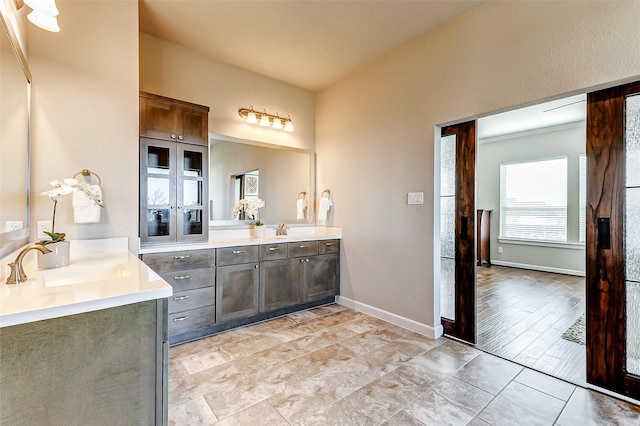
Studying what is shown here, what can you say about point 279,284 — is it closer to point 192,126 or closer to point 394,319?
point 394,319

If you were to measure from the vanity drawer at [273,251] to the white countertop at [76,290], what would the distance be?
4.76 ft

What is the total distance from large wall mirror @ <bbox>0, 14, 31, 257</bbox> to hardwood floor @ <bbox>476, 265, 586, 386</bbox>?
3389mm

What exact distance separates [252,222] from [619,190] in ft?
10.4

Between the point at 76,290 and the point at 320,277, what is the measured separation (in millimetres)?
2678

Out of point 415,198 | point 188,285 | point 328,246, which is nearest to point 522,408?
point 415,198

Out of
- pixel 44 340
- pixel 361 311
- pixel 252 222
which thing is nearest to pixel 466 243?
pixel 361 311

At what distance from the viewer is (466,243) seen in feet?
8.71

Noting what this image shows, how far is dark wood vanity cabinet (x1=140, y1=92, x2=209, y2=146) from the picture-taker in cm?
258

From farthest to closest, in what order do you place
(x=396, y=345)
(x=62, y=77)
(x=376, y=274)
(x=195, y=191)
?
(x=376, y=274), (x=195, y=191), (x=396, y=345), (x=62, y=77)

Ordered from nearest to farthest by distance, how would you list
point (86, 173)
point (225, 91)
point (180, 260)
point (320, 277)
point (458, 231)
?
point (86, 173), point (180, 260), point (458, 231), point (225, 91), point (320, 277)

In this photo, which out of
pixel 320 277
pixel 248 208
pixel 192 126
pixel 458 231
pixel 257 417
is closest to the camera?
pixel 257 417

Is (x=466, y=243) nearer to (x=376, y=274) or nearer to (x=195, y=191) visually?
(x=376, y=274)

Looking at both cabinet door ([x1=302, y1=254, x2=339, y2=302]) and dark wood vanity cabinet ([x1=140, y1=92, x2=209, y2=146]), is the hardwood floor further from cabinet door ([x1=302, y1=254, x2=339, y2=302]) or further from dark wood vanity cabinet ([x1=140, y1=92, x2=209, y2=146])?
dark wood vanity cabinet ([x1=140, y1=92, x2=209, y2=146])

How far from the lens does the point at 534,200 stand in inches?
227
